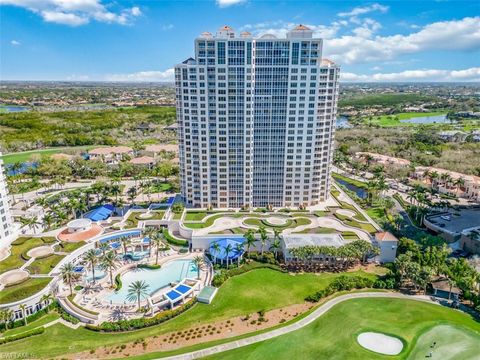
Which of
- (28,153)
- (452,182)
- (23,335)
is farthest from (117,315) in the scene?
(28,153)

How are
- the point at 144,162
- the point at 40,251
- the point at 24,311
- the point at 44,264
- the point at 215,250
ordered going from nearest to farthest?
the point at 24,311 < the point at 44,264 < the point at 40,251 < the point at 215,250 < the point at 144,162

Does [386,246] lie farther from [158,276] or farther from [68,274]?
[68,274]

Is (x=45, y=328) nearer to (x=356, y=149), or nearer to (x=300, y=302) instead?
(x=300, y=302)

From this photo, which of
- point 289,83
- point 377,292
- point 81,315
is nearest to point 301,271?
point 377,292

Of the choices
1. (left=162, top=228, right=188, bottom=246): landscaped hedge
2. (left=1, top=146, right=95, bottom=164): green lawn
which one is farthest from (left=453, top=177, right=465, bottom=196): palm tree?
(left=1, top=146, right=95, bottom=164): green lawn

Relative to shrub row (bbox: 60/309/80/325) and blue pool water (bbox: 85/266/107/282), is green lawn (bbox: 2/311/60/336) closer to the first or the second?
shrub row (bbox: 60/309/80/325)

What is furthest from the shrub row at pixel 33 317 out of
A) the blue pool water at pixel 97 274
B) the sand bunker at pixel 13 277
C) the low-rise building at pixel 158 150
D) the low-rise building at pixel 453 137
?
the low-rise building at pixel 453 137

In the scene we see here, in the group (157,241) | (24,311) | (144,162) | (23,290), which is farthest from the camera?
(144,162)
